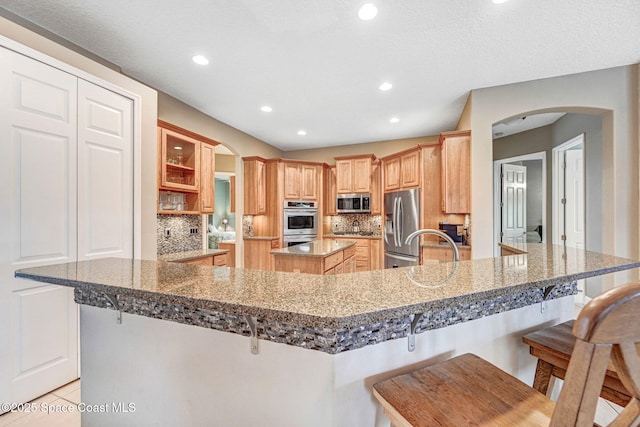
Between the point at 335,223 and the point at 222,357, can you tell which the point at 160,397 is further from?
the point at 335,223

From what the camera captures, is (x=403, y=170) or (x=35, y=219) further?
(x=403, y=170)

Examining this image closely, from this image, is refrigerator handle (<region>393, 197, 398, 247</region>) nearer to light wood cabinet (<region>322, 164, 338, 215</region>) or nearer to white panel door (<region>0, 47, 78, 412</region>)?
light wood cabinet (<region>322, 164, 338, 215</region>)

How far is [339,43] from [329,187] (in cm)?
389

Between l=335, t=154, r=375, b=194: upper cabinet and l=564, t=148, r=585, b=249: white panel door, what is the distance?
122 inches

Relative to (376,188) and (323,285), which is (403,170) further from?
(323,285)

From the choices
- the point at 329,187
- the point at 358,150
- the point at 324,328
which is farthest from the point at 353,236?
the point at 324,328

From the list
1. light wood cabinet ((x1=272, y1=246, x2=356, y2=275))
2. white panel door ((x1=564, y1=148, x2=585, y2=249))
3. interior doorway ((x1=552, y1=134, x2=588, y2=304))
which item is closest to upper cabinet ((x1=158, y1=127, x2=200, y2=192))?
light wood cabinet ((x1=272, y1=246, x2=356, y2=275))

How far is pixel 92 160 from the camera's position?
86.8 inches

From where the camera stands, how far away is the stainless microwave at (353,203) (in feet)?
19.0

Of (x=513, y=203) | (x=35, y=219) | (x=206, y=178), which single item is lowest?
(x=35, y=219)

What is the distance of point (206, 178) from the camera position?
12.7ft

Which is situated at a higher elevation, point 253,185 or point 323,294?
point 253,185

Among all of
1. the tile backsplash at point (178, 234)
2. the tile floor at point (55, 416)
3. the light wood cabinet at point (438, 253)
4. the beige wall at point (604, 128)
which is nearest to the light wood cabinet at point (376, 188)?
the light wood cabinet at point (438, 253)

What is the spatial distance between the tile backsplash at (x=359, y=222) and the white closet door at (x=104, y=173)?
14.7 ft
